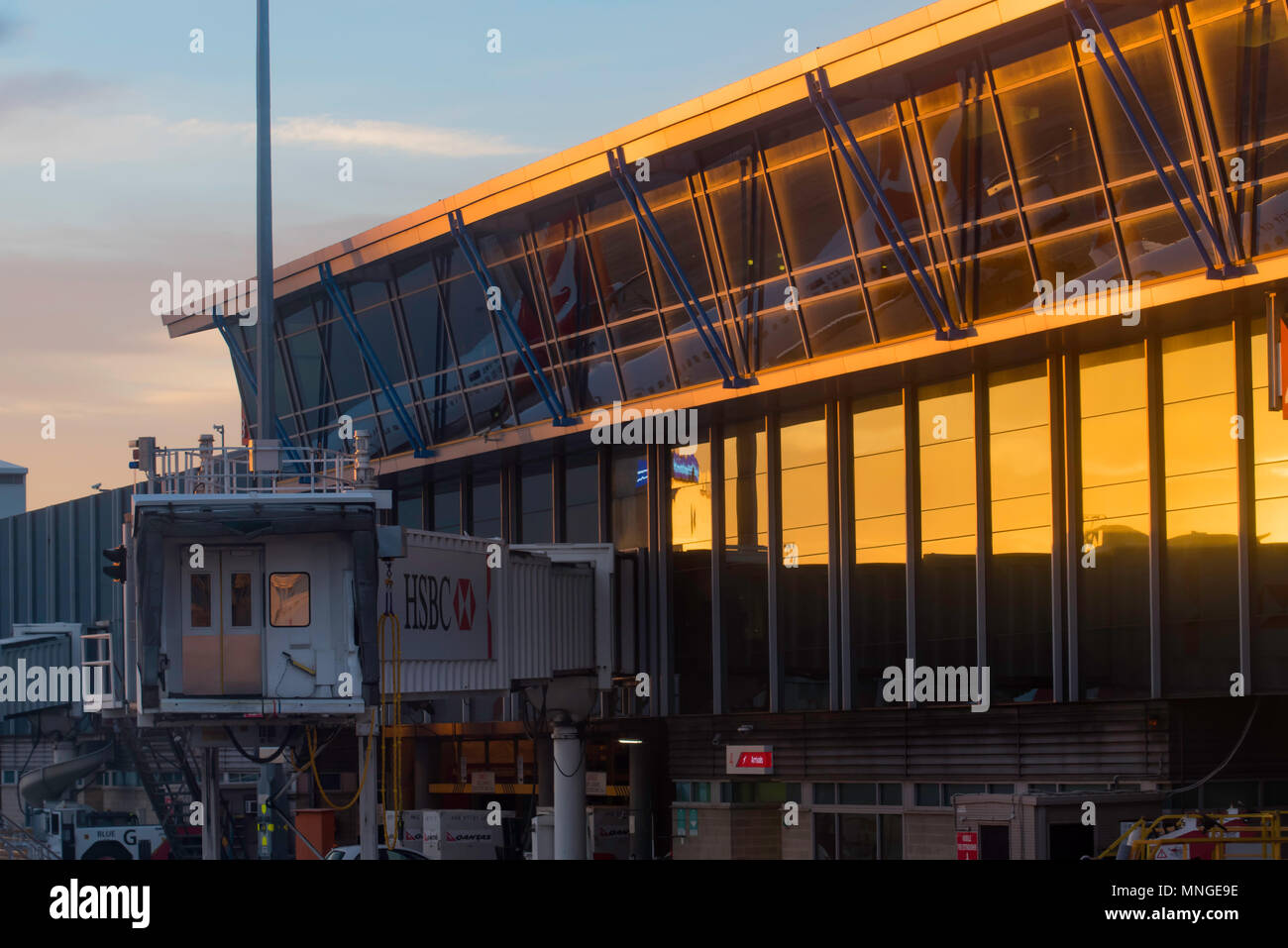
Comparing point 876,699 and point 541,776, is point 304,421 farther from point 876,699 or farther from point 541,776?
point 876,699

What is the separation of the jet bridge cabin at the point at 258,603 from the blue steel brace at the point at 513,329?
14.4 m

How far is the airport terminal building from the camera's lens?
28.4 m

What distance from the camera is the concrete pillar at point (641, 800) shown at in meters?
41.4

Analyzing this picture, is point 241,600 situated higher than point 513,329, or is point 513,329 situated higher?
point 513,329

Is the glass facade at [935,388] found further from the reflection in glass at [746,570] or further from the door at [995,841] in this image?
the door at [995,841]

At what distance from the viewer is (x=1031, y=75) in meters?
30.2

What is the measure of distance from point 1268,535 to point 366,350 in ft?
90.1

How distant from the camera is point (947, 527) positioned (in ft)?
110

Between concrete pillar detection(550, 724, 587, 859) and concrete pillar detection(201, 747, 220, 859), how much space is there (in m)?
10.5

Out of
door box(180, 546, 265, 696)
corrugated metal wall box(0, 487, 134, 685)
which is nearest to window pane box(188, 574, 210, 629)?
door box(180, 546, 265, 696)

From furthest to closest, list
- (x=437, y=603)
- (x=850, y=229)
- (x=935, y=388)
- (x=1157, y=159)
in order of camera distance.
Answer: (x=850, y=229) → (x=935, y=388) → (x=437, y=603) → (x=1157, y=159)

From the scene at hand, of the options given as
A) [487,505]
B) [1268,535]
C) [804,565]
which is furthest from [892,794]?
[487,505]

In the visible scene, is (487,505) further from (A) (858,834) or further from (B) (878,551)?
(A) (858,834)

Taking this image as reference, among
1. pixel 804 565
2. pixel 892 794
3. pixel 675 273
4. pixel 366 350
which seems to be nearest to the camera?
pixel 892 794
